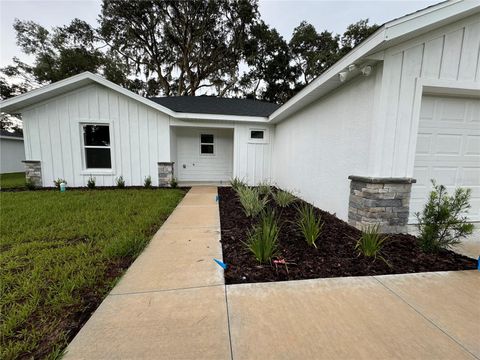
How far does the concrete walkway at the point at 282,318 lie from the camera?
133 cm

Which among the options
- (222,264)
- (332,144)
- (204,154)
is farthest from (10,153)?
(332,144)

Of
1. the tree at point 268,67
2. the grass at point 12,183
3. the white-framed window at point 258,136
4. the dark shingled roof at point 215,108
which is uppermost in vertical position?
the tree at point 268,67

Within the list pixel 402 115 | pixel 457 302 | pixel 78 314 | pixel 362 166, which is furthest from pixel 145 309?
pixel 402 115

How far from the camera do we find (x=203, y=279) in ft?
6.93

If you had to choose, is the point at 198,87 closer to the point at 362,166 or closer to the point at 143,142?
the point at 143,142

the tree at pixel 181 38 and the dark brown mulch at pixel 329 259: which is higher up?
the tree at pixel 181 38

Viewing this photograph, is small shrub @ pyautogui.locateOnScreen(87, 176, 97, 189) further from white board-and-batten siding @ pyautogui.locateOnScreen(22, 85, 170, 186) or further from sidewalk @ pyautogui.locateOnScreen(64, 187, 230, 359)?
sidewalk @ pyautogui.locateOnScreen(64, 187, 230, 359)

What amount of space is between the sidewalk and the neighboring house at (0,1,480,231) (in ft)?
8.71

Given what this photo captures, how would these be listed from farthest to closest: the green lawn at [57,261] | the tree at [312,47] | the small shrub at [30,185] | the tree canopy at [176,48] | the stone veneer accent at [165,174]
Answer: the tree at [312,47] → the tree canopy at [176,48] → the stone veneer accent at [165,174] → the small shrub at [30,185] → the green lawn at [57,261]

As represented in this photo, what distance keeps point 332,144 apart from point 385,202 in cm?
164

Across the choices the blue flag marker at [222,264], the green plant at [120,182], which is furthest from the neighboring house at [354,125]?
the blue flag marker at [222,264]

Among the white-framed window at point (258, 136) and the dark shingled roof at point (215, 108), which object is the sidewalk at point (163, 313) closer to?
the white-framed window at point (258, 136)

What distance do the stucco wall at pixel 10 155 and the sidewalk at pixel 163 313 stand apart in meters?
19.3

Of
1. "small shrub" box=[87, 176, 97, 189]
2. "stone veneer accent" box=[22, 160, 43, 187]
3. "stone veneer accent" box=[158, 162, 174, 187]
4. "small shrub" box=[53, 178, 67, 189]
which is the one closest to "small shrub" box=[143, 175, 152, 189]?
"stone veneer accent" box=[158, 162, 174, 187]
